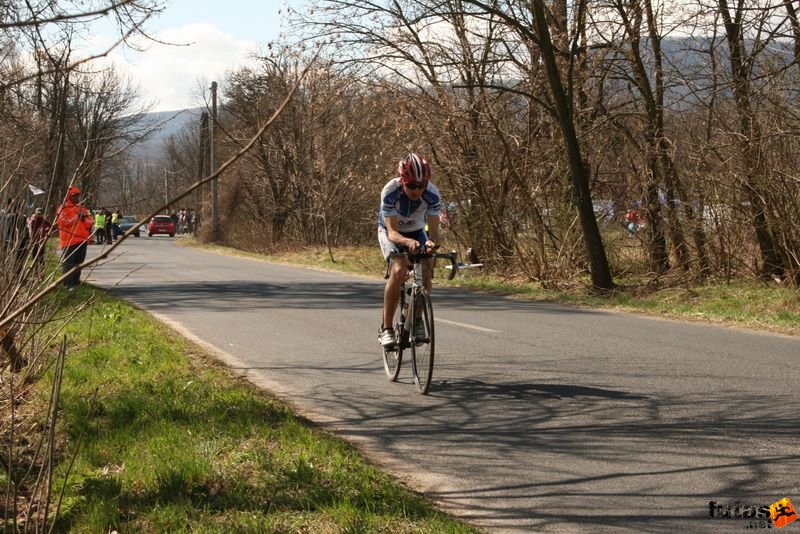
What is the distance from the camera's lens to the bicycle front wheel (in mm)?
7993

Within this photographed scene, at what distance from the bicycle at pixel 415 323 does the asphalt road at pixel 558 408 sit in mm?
203

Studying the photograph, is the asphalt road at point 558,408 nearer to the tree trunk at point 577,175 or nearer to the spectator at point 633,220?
the tree trunk at point 577,175

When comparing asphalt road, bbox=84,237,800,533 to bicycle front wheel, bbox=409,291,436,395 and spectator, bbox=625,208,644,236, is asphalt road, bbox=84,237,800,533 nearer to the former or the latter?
bicycle front wheel, bbox=409,291,436,395

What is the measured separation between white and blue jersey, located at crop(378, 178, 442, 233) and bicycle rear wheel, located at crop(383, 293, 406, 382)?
0.63m

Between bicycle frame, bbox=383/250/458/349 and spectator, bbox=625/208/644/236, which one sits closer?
bicycle frame, bbox=383/250/458/349

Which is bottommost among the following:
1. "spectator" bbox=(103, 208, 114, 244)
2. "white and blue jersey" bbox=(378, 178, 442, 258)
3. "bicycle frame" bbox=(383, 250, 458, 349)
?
"bicycle frame" bbox=(383, 250, 458, 349)

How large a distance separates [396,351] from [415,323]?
48cm

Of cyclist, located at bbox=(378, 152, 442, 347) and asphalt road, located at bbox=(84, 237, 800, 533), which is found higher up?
cyclist, located at bbox=(378, 152, 442, 347)

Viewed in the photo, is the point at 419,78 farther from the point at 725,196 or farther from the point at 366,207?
the point at 366,207

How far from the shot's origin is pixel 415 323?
8250mm

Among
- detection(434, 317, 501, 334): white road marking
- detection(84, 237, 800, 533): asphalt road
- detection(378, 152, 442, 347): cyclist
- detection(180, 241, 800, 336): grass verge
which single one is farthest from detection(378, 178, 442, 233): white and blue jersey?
detection(180, 241, 800, 336): grass verge

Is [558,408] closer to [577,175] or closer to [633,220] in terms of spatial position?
[577,175]

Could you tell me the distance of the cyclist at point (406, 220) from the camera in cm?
793

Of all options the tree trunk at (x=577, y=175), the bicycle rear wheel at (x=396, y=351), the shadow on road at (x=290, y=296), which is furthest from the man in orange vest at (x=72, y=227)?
the tree trunk at (x=577, y=175)
